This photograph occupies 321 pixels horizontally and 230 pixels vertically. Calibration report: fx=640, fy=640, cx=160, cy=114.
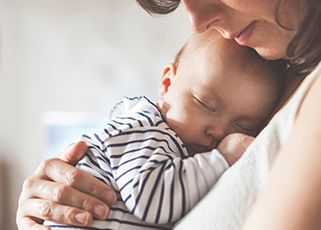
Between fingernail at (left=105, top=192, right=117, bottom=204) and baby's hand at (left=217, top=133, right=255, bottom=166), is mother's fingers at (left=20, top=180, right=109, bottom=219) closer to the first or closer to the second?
fingernail at (left=105, top=192, right=117, bottom=204)

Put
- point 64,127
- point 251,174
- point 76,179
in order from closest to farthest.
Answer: point 251,174, point 76,179, point 64,127

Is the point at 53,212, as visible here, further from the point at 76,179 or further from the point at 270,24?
the point at 270,24

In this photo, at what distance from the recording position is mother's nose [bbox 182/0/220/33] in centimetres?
96

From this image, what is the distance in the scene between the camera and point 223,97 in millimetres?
1017

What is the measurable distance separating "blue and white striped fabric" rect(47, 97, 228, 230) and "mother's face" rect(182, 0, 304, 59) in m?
0.18

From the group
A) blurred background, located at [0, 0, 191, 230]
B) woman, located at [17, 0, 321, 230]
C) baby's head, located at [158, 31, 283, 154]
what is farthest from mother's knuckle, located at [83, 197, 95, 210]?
blurred background, located at [0, 0, 191, 230]

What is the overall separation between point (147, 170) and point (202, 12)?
25cm

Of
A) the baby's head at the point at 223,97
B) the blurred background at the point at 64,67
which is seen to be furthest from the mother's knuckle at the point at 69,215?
the blurred background at the point at 64,67

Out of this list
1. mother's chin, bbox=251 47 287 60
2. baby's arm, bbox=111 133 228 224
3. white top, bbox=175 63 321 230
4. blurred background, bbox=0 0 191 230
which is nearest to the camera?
white top, bbox=175 63 321 230

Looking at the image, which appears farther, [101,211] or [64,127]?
[64,127]

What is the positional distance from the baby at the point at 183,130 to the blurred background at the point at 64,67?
1180 millimetres

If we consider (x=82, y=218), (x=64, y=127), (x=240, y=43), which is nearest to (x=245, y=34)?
(x=240, y=43)

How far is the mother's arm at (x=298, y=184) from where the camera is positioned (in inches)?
19.5

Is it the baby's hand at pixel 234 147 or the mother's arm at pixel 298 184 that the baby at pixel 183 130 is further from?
the mother's arm at pixel 298 184
